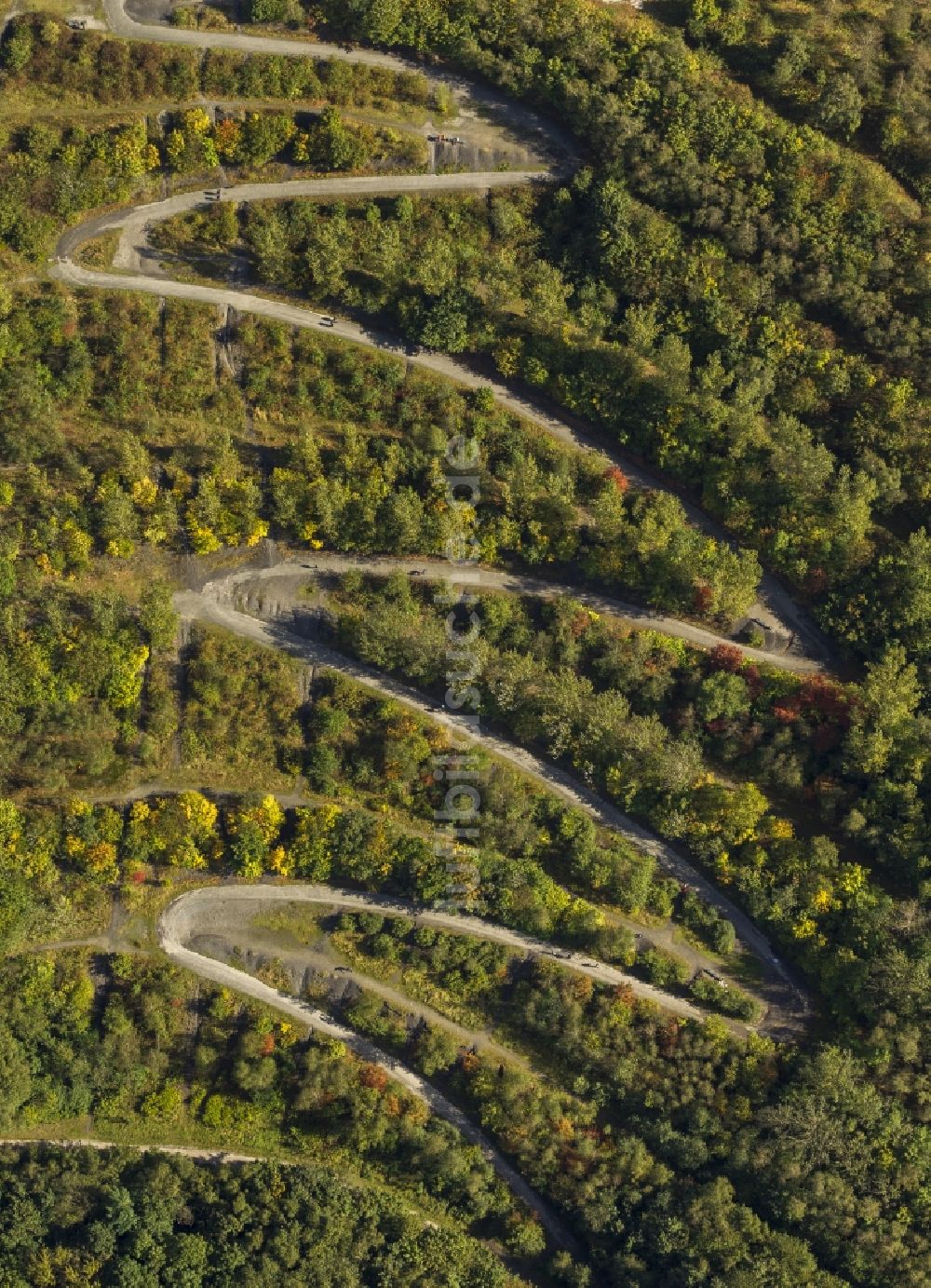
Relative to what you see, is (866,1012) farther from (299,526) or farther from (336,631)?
(299,526)

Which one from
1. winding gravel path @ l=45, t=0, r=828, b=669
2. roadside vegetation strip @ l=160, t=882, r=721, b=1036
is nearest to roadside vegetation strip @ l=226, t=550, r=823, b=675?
winding gravel path @ l=45, t=0, r=828, b=669

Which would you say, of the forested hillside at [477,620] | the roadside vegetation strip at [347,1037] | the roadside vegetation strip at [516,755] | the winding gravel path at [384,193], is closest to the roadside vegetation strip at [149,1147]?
the forested hillside at [477,620]

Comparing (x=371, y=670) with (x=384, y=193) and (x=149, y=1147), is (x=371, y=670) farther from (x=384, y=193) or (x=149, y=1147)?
(x=149, y=1147)

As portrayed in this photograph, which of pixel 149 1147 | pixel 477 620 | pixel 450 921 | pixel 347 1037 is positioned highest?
pixel 477 620

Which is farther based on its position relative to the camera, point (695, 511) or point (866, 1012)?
point (695, 511)

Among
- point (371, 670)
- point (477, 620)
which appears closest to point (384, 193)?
point (477, 620)

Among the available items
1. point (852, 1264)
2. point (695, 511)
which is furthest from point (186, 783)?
point (852, 1264)
